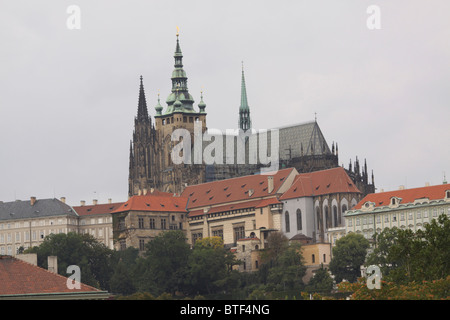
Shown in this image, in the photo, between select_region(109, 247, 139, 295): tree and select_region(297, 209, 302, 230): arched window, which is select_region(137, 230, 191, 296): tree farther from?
select_region(297, 209, 302, 230): arched window

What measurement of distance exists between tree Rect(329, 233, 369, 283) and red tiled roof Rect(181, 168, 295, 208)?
3000 cm

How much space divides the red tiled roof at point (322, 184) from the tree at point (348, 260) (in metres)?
22.3

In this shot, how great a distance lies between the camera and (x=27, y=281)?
59.2 metres

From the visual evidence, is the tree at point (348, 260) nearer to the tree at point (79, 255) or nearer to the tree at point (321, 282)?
the tree at point (321, 282)

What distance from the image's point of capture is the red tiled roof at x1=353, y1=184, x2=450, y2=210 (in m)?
146

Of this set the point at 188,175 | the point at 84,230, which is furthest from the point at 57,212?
the point at 188,175

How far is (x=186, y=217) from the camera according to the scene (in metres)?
179

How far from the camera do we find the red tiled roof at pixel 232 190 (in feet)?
562

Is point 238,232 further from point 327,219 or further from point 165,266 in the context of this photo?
point 165,266

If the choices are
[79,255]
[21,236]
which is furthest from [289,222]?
[21,236]

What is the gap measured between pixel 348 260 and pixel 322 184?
2703 cm

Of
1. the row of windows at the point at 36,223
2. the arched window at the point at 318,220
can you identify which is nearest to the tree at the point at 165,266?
the arched window at the point at 318,220
